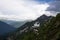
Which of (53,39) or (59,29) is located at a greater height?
(59,29)

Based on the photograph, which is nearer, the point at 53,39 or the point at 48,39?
the point at 53,39

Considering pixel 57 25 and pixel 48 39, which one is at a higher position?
pixel 57 25

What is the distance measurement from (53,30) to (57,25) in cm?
491

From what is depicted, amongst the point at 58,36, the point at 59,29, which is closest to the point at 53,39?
the point at 58,36

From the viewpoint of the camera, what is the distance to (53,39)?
4624 inches

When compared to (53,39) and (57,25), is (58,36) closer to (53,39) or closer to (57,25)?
(53,39)

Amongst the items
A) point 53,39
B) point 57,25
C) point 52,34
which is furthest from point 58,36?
point 57,25

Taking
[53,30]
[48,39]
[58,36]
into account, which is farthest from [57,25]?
[58,36]

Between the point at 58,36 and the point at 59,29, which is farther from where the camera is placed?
the point at 59,29

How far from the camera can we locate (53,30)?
134 m

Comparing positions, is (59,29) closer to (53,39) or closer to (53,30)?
(53,30)

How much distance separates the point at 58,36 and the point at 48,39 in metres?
15.0

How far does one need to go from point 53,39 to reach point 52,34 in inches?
419

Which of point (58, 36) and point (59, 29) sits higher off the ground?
point (59, 29)
